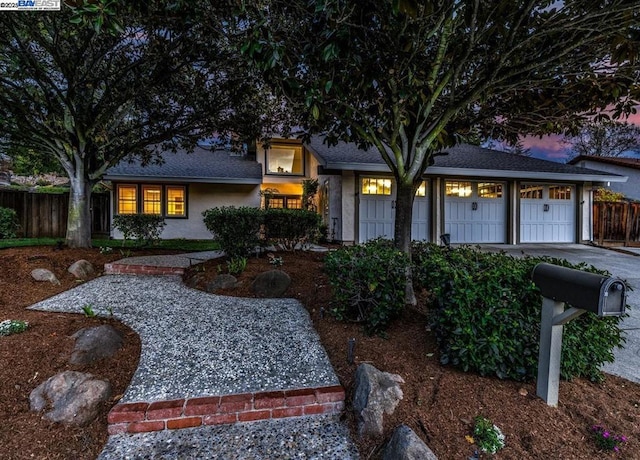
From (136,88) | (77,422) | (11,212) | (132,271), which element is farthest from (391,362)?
(11,212)

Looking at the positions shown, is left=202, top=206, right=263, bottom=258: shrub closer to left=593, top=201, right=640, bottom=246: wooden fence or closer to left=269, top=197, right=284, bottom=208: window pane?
left=269, top=197, right=284, bottom=208: window pane

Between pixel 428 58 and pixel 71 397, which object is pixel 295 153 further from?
pixel 71 397

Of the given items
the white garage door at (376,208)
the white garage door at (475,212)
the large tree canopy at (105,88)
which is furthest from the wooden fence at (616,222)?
the large tree canopy at (105,88)

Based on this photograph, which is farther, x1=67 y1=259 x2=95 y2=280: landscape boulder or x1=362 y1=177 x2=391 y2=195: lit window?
x1=362 y1=177 x2=391 y2=195: lit window

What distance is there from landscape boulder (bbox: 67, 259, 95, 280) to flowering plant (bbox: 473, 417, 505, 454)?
21.1 ft

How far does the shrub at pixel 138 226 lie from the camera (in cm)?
803

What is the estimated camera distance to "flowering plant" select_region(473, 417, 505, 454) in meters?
1.98

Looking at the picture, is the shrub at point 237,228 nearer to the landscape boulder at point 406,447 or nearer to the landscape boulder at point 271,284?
the landscape boulder at point 271,284

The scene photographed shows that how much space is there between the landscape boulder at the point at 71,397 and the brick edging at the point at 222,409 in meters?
0.21

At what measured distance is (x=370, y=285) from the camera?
3209 mm

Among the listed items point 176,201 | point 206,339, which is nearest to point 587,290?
point 206,339

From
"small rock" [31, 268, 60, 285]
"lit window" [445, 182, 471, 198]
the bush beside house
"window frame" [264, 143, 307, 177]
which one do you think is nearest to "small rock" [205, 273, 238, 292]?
→ "small rock" [31, 268, 60, 285]

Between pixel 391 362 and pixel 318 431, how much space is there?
2.84 ft

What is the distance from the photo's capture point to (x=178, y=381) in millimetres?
2656
